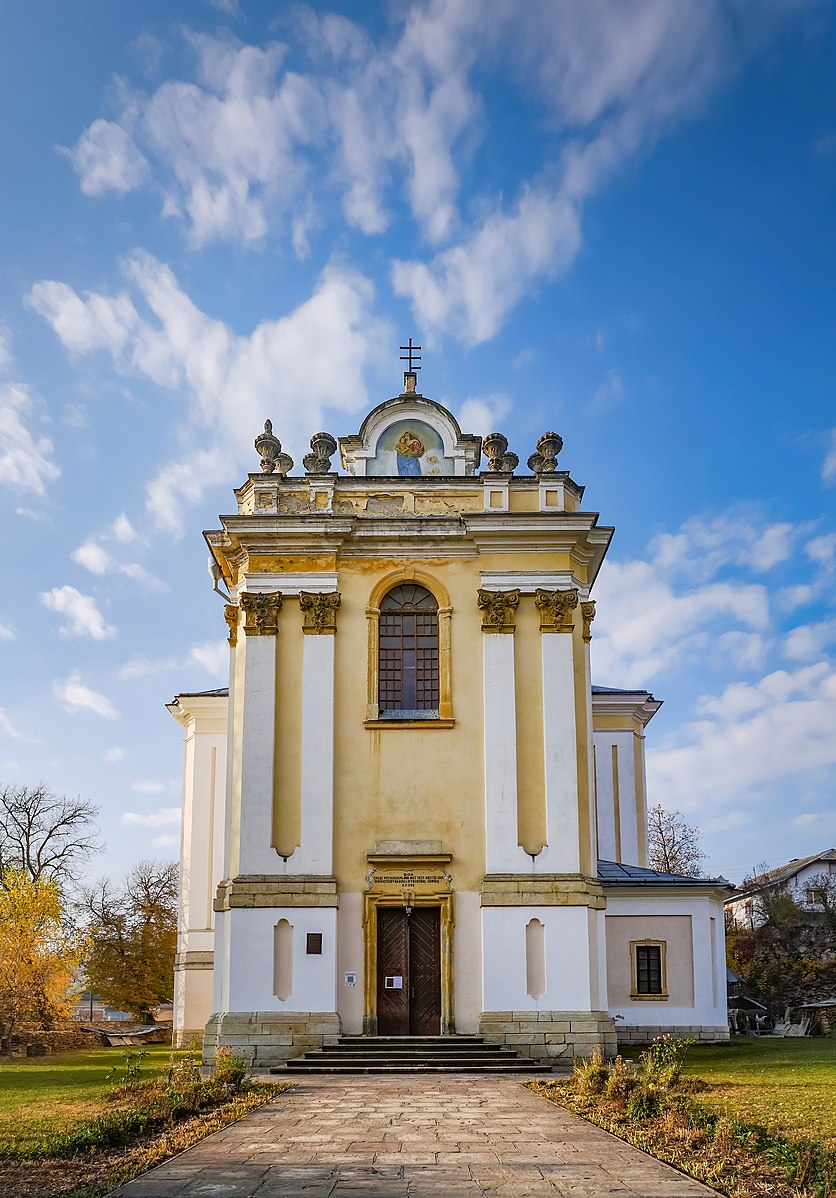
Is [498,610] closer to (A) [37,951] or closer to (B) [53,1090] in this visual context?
(B) [53,1090]

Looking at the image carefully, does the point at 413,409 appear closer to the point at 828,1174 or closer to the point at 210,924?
the point at 210,924

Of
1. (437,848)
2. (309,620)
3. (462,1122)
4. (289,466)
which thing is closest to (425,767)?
(437,848)

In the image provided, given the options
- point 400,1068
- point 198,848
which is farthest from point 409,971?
point 198,848

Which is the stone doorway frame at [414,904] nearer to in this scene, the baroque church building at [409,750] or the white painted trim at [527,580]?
the baroque church building at [409,750]

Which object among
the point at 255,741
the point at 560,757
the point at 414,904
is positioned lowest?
the point at 414,904

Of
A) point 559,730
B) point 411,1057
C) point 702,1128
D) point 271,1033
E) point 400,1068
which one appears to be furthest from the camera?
point 559,730

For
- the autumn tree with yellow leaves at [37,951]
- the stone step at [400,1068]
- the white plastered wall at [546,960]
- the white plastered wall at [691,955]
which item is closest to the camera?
the stone step at [400,1068]

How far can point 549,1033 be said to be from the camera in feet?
71.5

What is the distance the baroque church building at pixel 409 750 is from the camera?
22.3 metres

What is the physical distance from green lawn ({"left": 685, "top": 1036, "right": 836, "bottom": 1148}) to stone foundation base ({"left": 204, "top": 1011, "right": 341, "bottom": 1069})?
257 inches

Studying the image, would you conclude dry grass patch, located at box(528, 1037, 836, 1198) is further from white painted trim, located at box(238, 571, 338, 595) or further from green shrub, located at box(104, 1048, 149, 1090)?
white painted trim, located at box(238, 571, 338, 595)

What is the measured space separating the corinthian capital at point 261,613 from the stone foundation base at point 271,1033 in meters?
7.24

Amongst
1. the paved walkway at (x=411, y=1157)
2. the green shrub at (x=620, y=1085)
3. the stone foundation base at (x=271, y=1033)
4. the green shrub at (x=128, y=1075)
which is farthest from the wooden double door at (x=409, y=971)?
the green shrub at (x=620, y=1085)

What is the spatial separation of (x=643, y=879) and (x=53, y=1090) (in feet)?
49.6
